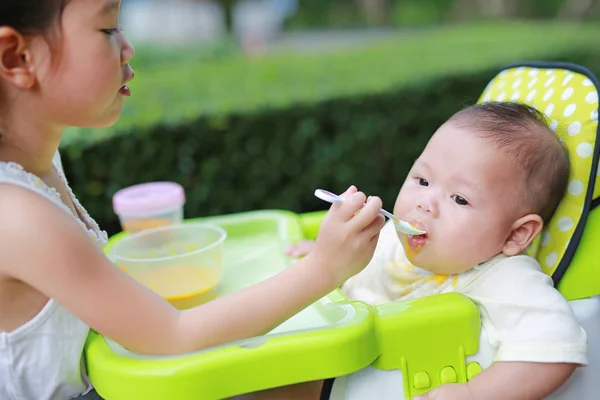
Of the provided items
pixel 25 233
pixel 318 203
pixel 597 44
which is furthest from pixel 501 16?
pixel 25 233

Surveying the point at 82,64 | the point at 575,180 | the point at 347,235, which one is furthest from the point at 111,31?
the point at 575,180

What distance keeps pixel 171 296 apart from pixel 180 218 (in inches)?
19.0

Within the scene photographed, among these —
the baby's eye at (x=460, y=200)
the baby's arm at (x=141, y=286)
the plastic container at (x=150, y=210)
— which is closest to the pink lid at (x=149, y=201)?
the plastic container at (x=150, y=210)

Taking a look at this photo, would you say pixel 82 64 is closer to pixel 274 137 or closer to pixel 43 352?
pixel 43 352

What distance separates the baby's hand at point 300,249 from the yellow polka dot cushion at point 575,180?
584 mm

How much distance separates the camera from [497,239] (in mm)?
1446

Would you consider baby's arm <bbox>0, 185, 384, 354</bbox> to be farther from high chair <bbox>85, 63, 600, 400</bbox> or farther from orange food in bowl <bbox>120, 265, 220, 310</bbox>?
orange food in bowl <bbox>120, 265, 220, 310</bbox>

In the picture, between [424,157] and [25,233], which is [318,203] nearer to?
[424,157]

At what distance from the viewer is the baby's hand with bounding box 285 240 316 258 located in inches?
71.2

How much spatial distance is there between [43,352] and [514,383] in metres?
0.91

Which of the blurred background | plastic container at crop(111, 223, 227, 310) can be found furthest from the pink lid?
the blurred background

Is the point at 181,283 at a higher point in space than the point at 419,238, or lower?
lower

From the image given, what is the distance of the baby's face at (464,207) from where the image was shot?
1.43 m

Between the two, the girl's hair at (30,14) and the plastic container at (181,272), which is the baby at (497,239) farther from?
the girl's hair at (30,14)
